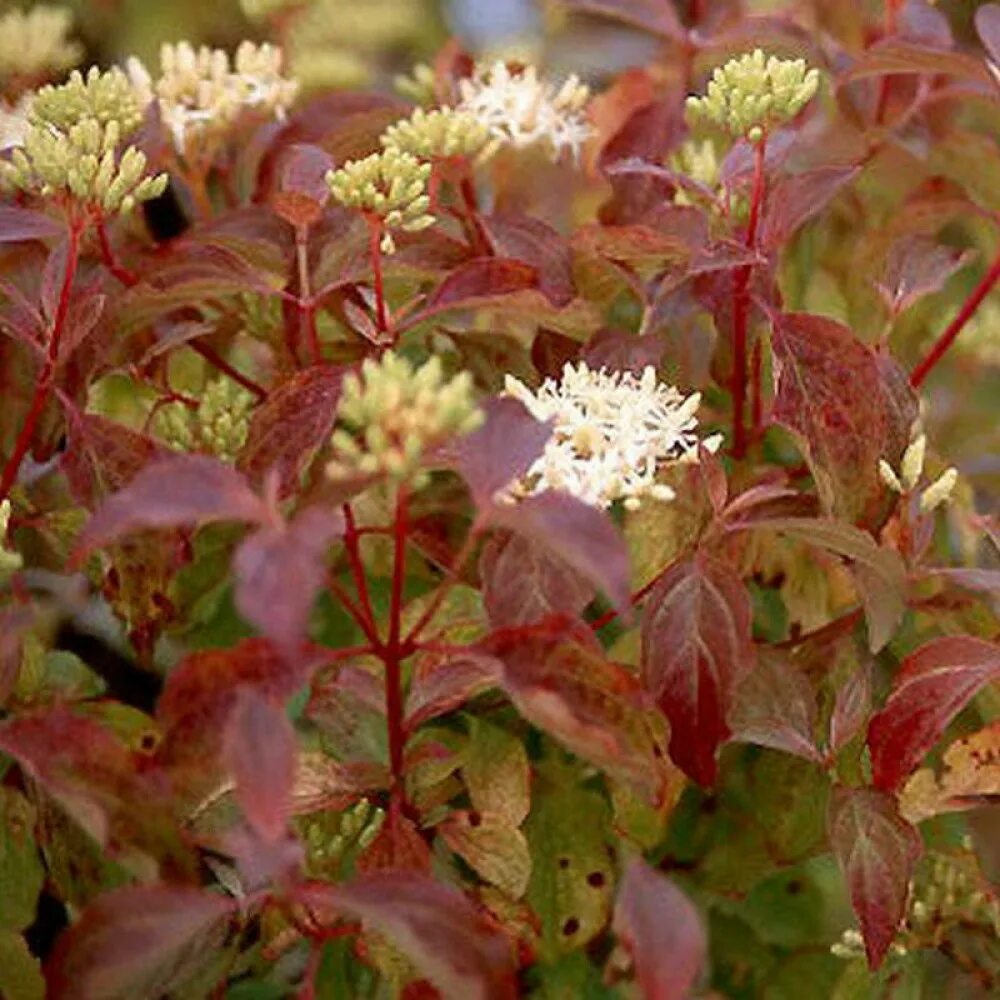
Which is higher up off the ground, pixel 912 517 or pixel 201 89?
pixel 201 89

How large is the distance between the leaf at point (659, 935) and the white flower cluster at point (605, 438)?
0.14 meters

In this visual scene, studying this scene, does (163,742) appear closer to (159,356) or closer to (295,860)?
(295,860)

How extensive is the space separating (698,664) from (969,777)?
13cm

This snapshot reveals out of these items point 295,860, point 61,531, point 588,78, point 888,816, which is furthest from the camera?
point 588,78

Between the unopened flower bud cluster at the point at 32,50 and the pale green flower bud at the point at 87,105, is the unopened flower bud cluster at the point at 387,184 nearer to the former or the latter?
the pale green flower bud at the point at 87,105

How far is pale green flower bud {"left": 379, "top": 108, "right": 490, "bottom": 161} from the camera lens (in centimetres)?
78

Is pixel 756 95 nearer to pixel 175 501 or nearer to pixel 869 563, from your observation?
pixel 869 563

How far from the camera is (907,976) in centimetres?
82

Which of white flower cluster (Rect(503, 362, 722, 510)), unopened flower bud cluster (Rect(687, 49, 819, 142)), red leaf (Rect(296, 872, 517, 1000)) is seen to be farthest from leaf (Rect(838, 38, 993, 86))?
red leaf (Rect(296, 872, 517, 1000))

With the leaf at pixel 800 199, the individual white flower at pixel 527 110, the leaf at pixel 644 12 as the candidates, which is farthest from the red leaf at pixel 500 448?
the leaf at pixel 644 12

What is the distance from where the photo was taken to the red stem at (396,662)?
621 millimetres

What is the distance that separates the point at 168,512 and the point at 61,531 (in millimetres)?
250

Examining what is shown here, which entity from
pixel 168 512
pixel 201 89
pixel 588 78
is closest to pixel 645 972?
pixel 168 512

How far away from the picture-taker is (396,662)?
650mm
